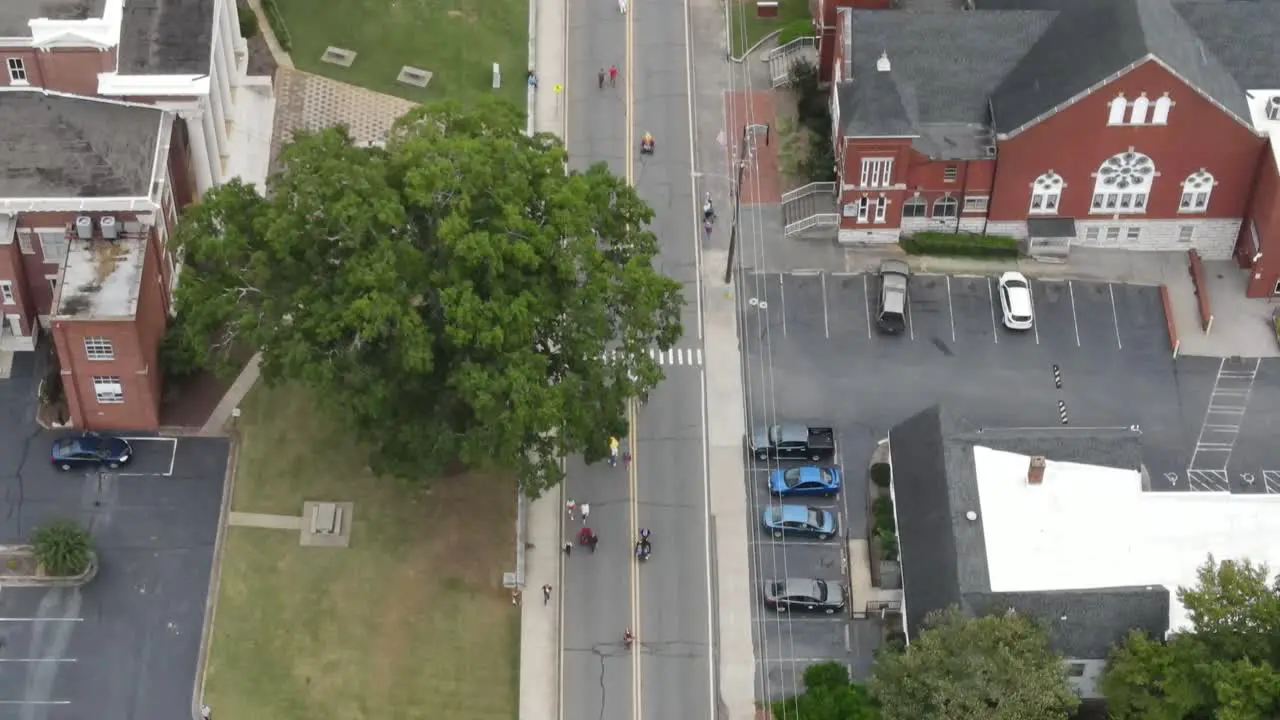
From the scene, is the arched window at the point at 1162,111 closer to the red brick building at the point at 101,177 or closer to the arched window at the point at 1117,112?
the arched window at the point at 1117,112

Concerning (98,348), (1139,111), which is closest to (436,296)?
(98,348)

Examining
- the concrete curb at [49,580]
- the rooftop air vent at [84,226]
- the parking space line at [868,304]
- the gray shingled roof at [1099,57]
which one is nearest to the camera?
the concrete curb at [49,580]

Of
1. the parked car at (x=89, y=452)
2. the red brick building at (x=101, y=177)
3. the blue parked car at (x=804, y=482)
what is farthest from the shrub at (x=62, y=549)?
the blue parked car at (x=804, y=482)

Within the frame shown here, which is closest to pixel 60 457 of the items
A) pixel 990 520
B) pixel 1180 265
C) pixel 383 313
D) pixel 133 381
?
pixel 133 381

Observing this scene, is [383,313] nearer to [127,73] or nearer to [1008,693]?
[127,73]

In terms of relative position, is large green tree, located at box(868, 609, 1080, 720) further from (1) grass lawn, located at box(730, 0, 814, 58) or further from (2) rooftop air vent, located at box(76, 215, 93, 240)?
(1) grass lawn, located at box(730, 0, 814, 58)

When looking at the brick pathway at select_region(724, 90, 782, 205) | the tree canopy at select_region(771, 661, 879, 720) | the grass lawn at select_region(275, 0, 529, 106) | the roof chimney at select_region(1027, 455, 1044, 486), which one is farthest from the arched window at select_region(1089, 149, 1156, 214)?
the tree canopy at select_region(771, 661, 879, 720)
